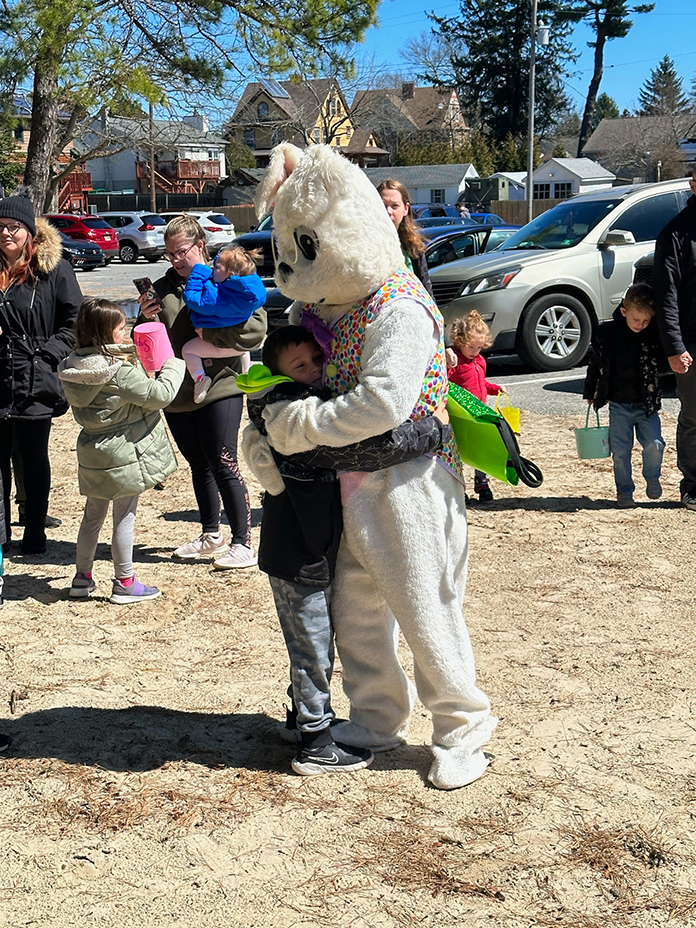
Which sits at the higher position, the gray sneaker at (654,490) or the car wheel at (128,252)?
the car wheel at (128,252)

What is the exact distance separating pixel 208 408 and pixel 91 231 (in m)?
30.4

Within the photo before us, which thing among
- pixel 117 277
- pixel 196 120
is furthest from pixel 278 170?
pixel 117 277

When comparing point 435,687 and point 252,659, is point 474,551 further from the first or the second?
point 435,687

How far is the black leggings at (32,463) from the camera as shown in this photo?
5.88m

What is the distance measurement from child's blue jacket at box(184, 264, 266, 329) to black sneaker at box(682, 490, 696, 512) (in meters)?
2.94

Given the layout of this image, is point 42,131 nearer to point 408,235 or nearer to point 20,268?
point 20,268

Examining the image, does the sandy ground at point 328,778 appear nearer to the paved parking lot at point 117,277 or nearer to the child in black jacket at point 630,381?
the child in black jacket at point 630,381

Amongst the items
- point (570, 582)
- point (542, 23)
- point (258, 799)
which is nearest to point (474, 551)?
point (570, 582)

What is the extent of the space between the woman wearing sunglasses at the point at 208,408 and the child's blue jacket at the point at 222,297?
10 cm

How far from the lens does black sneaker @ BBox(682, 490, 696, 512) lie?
639cm

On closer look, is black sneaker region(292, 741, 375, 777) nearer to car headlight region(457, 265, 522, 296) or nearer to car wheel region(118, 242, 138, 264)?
car headlight region(457, 265, 522, 296)

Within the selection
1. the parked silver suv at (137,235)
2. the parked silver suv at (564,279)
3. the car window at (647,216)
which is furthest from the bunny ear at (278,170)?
the parked silver suv at (137,235)

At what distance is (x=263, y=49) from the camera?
1253 cm

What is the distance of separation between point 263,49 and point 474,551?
881 cm
